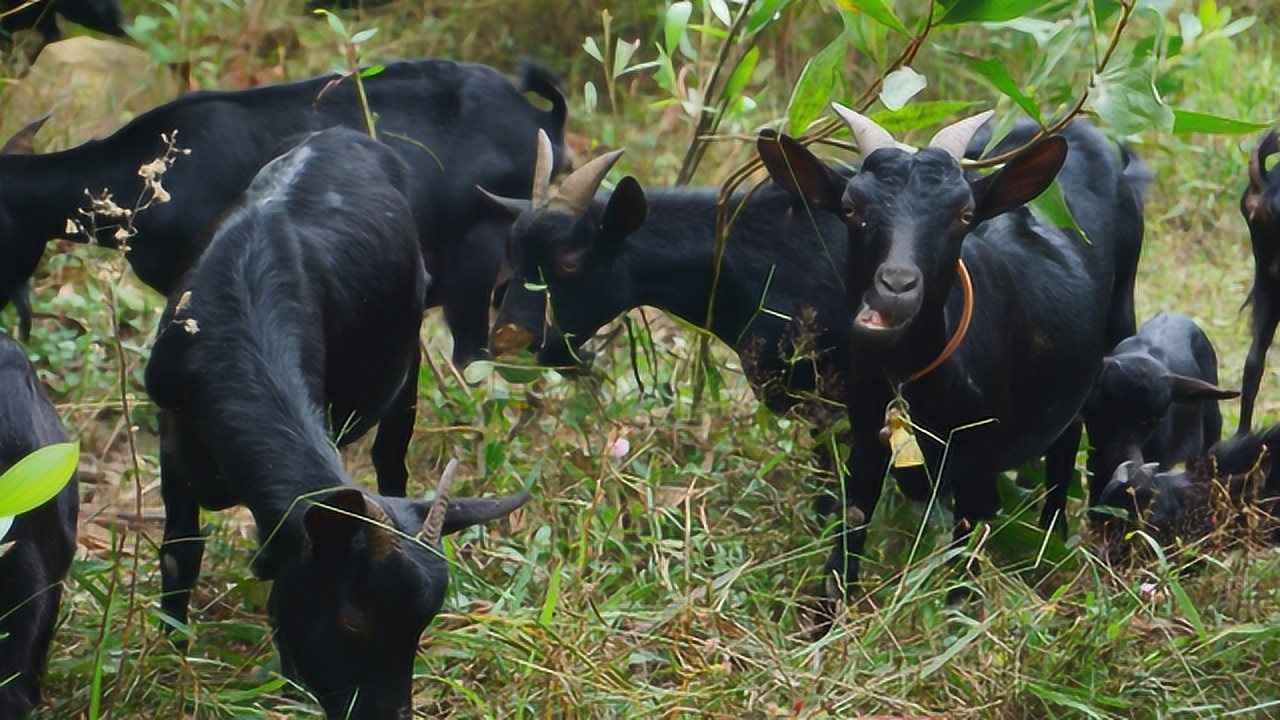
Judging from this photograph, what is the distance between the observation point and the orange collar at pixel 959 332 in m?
5.57

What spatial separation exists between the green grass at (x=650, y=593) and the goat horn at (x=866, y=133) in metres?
1.21

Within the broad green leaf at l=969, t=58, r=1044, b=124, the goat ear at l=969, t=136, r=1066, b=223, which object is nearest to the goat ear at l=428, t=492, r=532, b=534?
the goat ear at l=969, t=136, r=1066, b=223

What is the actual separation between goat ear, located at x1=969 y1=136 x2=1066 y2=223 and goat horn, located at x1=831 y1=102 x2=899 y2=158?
0.33 metres

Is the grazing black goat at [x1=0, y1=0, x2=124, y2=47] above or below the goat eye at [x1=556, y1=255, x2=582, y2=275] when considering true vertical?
above

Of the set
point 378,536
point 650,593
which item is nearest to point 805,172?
point 650,593

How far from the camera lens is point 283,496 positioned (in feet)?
15.3

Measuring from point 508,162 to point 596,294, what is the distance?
1.24 meters

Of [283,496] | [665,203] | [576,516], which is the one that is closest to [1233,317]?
[665,203]

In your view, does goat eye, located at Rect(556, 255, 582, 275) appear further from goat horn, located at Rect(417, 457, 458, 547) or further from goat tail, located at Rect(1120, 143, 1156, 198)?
goat horn, located at Rect(417, 457, 458, 547)

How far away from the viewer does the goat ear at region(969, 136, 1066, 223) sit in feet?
17.9

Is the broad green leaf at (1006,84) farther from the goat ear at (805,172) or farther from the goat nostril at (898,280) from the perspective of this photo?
the goat nostril at (898,280)

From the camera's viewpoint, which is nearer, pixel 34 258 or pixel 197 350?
pixel 197 350

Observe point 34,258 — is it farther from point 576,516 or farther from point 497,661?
point 497,661

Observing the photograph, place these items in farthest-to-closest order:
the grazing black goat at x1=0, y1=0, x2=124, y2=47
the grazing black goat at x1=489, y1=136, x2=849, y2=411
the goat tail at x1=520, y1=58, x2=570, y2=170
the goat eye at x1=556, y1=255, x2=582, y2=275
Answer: the grazing black goat at x1=0, y1=0, x2=124, y2=47 → the goat tail at x1=520, y1=58, x2=570, y2=170 → the goat eye at x1=556, y1=255, x2=582, y2=275 → the grazing black goat at x1=489, y1=136, x2=849, y2=411
